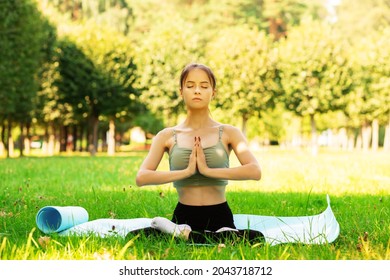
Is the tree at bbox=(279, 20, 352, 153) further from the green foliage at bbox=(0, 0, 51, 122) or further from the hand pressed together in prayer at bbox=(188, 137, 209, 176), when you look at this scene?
the hand pressed together in prayer at bbox=(188, 137, 209, 176)

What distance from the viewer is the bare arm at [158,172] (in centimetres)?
511

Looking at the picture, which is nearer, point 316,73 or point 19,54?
point 19,54

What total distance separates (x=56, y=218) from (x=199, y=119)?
6.68ft

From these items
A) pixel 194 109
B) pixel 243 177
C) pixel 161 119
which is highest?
pixel 194 109

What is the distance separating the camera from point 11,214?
7117 millimetres

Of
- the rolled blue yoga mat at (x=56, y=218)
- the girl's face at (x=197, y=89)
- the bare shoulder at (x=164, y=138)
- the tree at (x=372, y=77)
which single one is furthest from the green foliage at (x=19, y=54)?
the girl's face at (x=197, y=89)

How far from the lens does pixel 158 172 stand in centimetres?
525

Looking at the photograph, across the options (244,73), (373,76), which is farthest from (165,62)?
(373,76)

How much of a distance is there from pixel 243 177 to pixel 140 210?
2.99 meters

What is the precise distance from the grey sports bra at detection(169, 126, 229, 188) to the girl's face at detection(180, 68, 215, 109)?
0.37 metres

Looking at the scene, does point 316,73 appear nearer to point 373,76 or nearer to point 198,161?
point 373,76
